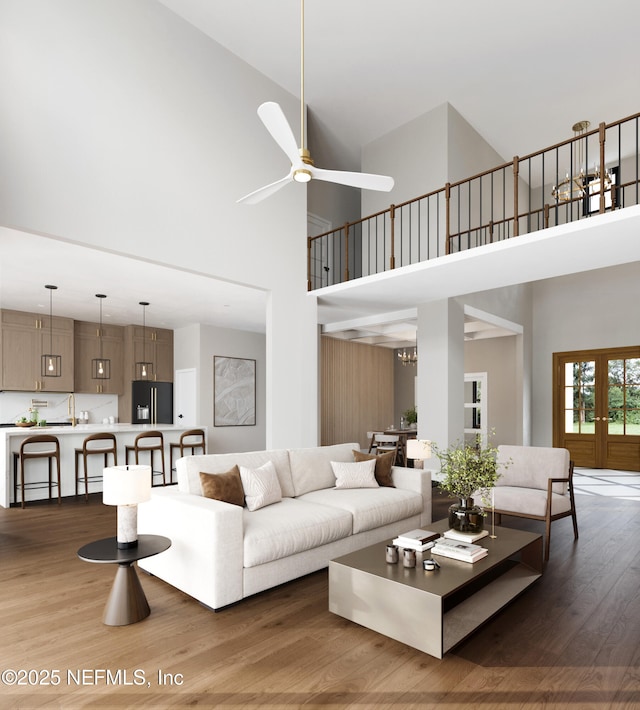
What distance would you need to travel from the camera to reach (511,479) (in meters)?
5.03

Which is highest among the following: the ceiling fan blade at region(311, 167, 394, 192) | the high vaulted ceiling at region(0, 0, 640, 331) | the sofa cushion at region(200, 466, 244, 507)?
the high vaulted ceiling at region(0, 0, 640, 331)

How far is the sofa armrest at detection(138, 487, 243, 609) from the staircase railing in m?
4.26

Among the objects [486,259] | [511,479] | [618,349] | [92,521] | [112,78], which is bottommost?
[92,521]

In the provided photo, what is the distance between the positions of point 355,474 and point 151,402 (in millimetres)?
6186

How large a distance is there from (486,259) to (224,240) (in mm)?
3035

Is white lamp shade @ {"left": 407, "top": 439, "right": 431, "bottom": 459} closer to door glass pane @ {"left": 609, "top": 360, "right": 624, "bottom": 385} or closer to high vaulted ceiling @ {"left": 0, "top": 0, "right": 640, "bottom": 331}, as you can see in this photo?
high vaulted ceiling @ {"left": 0, "top": 0, "right": 640, "bottom": 331}

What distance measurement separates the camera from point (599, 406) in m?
9.46

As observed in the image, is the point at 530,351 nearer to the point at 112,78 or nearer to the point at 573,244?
the point at 573,244

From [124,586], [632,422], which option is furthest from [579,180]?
[124,586]

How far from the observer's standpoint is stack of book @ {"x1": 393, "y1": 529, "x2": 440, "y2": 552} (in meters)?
3.14

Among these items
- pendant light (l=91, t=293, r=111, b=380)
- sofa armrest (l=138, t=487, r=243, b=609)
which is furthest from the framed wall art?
sofa armrest (l=138, t=487, r=243, b=609)

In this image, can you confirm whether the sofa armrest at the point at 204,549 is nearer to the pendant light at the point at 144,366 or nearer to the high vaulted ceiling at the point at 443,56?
the high vaulted ceiling at the point at 443,56

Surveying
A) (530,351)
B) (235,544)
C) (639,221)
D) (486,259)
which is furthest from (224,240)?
(530,351)

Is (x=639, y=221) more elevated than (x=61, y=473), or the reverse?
(x=639, y=221)
